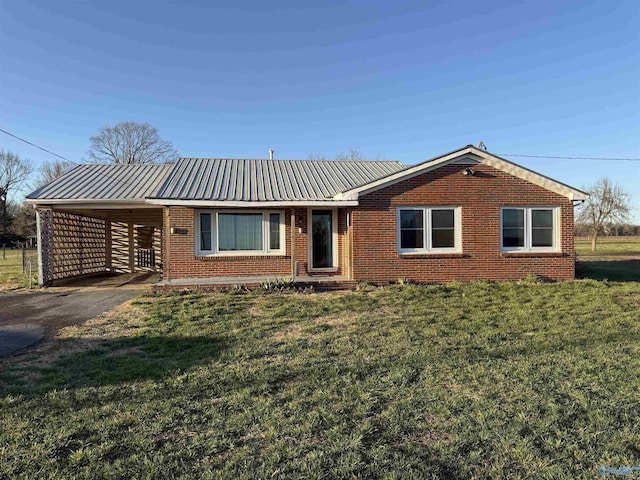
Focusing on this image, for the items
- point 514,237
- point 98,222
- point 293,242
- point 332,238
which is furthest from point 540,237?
point 98,222

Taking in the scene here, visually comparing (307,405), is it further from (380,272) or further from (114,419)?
(380,272)

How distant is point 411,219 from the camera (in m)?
11.8

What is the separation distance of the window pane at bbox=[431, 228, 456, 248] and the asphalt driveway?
28.0 feet

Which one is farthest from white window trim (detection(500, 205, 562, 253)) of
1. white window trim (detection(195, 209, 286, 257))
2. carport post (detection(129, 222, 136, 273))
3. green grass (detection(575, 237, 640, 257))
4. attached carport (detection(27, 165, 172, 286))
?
green grass (detection(575, 237, 640, 257))

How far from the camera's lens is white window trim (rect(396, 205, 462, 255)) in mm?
11718

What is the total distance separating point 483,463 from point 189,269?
10.4 m

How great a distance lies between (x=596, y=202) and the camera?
34406 mm

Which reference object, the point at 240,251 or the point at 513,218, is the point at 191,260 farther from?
the point at 513,218

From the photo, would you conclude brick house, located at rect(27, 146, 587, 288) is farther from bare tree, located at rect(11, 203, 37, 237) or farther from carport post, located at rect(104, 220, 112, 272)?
bare tree, located at rect(11, 203, 37, 237)

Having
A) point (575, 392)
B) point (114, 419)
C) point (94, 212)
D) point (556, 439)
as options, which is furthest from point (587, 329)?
point (94, 212)

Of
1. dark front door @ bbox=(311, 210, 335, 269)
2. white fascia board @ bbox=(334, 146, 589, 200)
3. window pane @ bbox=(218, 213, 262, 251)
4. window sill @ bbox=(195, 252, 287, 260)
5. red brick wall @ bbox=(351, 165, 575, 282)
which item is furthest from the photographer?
dark front door @ bbox=(311, 210, 335, 269)

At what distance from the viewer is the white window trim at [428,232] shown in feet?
38.4

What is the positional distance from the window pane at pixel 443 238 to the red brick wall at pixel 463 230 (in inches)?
13.0

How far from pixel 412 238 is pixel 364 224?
5.00ft
